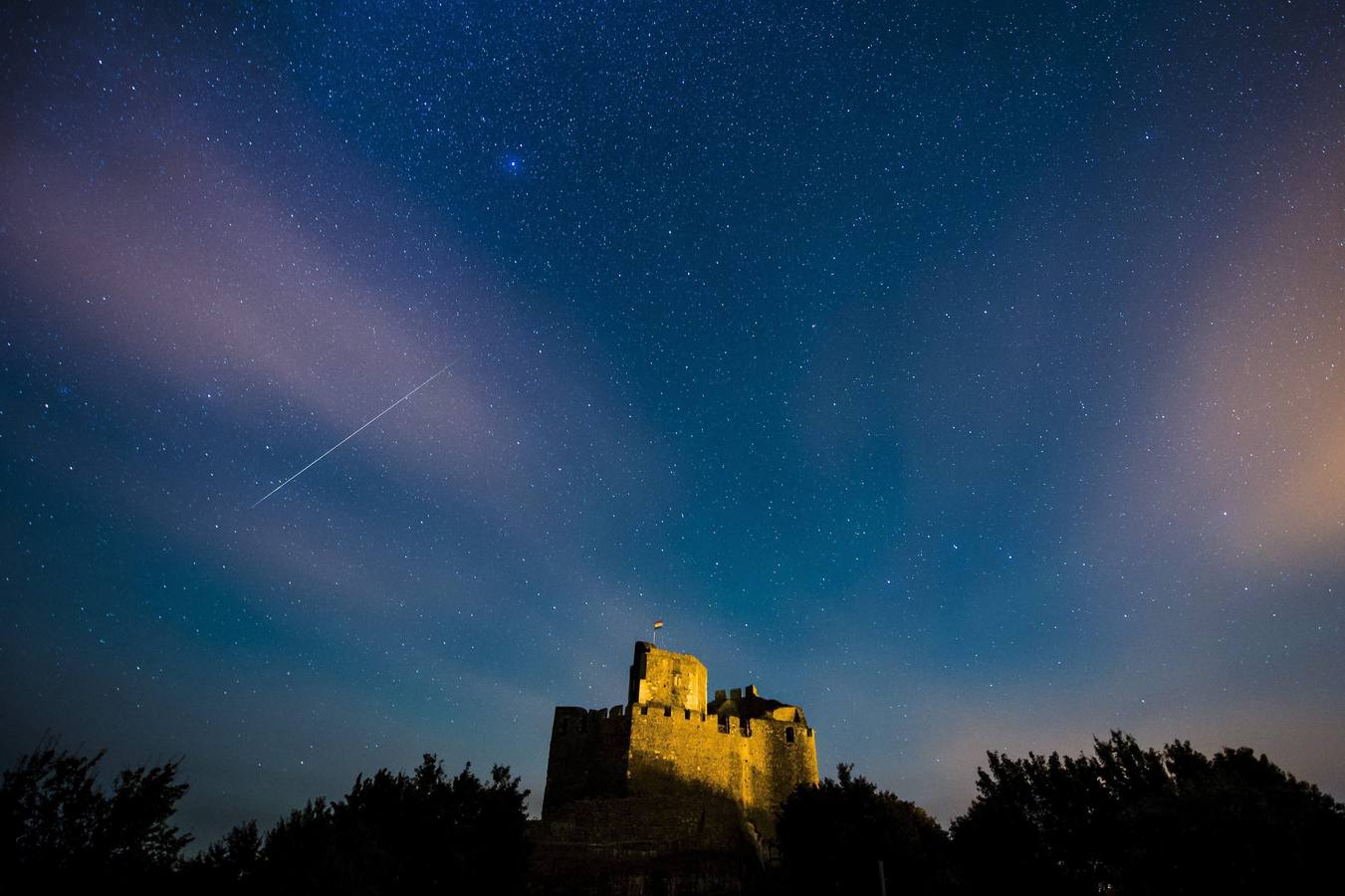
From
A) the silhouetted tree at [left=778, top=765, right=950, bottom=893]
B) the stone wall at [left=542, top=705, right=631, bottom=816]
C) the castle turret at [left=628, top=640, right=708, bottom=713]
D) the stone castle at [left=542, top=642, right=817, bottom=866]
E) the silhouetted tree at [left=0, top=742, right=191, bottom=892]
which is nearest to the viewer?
the silhouetted tree at [left=0, top=742, right=191, bottom=892]

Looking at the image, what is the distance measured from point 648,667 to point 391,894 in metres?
26.0

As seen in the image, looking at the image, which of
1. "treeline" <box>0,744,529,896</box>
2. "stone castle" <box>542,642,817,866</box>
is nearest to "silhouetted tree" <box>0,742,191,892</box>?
"treeline" <box>0,744,529,896</box>

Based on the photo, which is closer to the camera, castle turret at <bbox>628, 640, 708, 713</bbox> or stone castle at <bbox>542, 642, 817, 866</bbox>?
stone castle at <bbox>542, 642, 817, 866</bbox>

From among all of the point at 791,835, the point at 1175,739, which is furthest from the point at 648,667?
the point at 1175,739

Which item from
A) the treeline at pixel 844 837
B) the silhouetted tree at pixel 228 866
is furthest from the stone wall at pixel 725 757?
the silhouetted tree at pixel 228 866

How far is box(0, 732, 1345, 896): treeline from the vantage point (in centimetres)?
1838

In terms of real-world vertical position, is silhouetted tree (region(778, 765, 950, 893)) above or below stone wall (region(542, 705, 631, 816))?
below

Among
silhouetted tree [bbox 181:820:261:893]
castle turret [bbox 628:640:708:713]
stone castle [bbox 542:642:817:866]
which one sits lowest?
silhouetted tree [bbox 181:820:261:893]

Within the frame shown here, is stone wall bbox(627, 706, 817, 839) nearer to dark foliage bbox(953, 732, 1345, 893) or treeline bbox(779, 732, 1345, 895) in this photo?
treeline bbox(779, 732, 1345, 895)

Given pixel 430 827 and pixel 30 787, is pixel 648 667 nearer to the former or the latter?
pixel 430 827

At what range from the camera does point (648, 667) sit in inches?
1777

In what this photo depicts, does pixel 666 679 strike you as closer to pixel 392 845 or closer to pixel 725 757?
pixel 725 757

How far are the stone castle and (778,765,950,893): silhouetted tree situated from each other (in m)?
5.63

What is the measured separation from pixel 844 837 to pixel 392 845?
17.6 m
